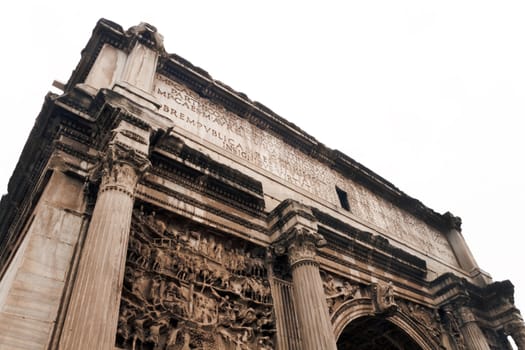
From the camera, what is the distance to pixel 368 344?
34.8 ft

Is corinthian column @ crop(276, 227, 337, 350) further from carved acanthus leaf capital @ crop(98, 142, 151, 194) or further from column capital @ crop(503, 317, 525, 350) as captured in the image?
column capital @ crop(503, 317, 525, 350)

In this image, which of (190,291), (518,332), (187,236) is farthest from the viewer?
(518,332)

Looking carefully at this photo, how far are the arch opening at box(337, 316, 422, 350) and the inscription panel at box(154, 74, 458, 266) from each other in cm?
333

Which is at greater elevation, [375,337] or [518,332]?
[518,332]

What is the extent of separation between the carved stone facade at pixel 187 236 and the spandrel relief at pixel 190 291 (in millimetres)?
24

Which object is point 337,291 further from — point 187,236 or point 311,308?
point 187,236

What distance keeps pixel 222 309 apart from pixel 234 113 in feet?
17.3

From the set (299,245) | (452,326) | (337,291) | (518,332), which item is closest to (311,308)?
(299,245)

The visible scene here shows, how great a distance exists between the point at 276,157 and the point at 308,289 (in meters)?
4.16

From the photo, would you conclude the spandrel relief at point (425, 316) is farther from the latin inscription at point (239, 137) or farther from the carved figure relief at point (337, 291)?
the latin inscription at point (239, 137)

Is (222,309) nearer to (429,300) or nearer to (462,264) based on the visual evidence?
(429,300)

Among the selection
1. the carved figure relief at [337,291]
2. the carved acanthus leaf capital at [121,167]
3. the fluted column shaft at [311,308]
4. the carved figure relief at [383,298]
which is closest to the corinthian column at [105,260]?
the carved acanthus leaf capital at [121,167]

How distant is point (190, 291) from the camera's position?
6562mm

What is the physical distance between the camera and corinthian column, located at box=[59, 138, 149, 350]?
439 centimetres
